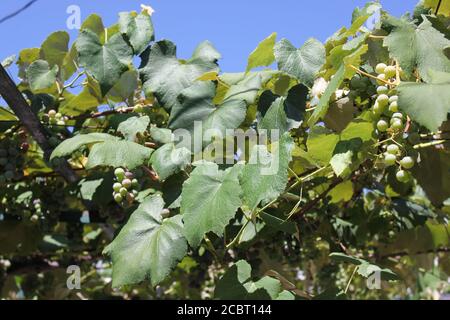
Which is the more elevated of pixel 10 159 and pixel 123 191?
pixel 10 159

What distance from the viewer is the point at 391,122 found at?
1.30 metres

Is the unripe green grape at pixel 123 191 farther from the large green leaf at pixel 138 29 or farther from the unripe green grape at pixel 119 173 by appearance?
the large green leaf at pixel 138 29

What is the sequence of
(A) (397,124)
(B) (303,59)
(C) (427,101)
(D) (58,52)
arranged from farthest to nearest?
(D) (58,52)
(B) (303,59)
(A) (397,124)
(C) (427,101)

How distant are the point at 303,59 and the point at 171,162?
0.43m

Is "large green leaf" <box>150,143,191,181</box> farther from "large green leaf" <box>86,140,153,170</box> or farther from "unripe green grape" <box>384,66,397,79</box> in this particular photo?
"unripe green grape" <box>384,66,397,79</box>

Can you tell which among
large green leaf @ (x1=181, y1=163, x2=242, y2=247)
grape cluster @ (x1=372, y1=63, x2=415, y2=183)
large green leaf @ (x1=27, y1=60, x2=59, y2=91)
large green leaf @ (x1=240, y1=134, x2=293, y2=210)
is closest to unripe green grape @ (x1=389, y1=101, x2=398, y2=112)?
grape cluster @ (x1=372, y1=63, x2=415, y2=183)

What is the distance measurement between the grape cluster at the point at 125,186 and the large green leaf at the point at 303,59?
576 millimetres

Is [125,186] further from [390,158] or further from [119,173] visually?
[390,158]

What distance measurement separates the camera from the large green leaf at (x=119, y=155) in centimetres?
161

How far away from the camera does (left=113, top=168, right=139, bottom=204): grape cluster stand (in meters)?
1.74

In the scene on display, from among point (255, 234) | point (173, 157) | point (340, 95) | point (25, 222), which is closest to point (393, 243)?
point (255, 234)

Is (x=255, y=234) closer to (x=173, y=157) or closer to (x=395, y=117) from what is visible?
(x=173, y=157)

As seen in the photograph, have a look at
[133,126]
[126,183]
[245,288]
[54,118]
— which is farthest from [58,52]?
[245,288]
